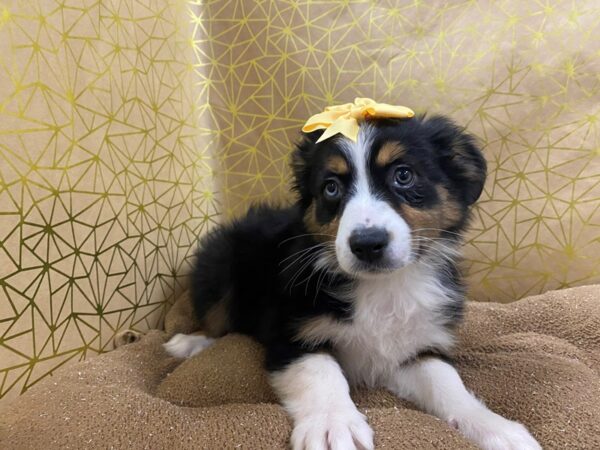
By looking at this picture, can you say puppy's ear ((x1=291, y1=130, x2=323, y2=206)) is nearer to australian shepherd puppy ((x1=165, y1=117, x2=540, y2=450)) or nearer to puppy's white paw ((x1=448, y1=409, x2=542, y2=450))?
australian shepherd puppy ((x1=165, y1=117, x2=540, y2=450))

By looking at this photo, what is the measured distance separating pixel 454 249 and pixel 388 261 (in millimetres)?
491

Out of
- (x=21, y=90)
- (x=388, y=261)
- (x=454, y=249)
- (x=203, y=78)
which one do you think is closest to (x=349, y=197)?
(x=388, y=261)

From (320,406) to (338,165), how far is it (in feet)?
2.74

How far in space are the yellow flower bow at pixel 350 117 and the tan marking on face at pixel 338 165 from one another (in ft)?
0.27

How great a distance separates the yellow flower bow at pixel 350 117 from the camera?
1.88m

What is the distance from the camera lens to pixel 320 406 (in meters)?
1.64

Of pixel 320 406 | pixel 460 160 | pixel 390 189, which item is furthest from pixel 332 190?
pixel 320 406

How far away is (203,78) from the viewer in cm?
312

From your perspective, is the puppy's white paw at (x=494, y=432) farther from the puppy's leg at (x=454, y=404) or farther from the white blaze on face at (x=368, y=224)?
the white blaze on face at (x=368, y=224)

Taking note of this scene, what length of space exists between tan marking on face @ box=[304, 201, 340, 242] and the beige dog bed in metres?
0.55

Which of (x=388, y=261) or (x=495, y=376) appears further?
(x=495, y=376)

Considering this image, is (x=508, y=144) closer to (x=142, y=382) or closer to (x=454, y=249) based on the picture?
(x=454, y=249)

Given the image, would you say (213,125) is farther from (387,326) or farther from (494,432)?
(494,432)

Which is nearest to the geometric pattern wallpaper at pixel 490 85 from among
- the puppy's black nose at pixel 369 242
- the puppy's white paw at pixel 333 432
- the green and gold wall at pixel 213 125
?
the green and gold wall at pixel 213 125
